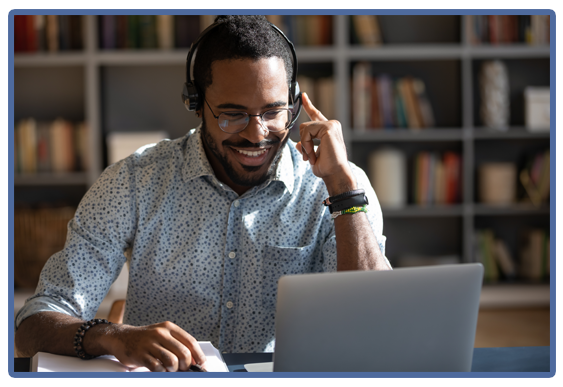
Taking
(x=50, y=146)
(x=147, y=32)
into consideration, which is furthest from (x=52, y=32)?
(x=50, y=146)

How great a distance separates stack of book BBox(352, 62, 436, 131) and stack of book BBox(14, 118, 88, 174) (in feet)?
4.83

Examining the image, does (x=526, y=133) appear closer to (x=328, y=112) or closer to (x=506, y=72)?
(x=506, y=72)

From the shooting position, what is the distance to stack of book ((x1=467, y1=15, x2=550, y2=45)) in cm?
294

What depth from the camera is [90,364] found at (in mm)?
907

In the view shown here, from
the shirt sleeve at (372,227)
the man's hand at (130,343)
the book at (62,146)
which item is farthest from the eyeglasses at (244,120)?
the book at (62,146)

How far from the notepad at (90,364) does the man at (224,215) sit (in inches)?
9.3

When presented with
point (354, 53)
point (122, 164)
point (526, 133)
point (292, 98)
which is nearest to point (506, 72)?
point (526, 133)

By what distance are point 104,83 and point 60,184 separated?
62cm

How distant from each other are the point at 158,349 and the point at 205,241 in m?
0.44

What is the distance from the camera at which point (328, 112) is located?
2969mm

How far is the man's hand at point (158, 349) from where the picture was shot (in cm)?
85

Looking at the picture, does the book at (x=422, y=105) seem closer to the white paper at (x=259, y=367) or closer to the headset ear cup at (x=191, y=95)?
the headset ear cup at (x=191, y=95)

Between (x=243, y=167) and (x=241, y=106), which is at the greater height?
(x=241, y=106)

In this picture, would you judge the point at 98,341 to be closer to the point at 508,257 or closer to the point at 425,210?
the point at 425,210
